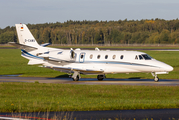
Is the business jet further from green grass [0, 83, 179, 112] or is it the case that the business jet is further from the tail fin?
green grass [0, 83, 179, 112]

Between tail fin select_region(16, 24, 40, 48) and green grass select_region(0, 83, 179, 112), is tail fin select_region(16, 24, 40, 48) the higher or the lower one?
the higher one

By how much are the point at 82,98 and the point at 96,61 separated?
12507mm

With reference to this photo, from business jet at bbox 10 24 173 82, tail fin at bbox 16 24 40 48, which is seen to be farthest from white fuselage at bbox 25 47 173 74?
tail fin at bbox 16 24 40 48

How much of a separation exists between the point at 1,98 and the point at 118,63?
48.8ft

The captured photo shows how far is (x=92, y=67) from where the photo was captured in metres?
32.7

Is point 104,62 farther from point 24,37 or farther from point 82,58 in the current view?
point 24,37

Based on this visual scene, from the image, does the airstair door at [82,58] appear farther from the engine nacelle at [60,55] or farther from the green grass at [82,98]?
the green grass at [82,98]

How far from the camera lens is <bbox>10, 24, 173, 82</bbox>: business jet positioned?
3114 cm

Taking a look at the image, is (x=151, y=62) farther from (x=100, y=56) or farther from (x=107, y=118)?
(x=107, y=118)

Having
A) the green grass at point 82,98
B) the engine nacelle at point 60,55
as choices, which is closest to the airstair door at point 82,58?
the engine nacelle at point 60,55

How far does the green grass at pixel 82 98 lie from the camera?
17.1 meters

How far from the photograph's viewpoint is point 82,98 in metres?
20.6

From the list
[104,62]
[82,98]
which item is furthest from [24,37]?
[82,98]

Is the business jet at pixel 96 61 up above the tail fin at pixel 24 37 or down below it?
below
